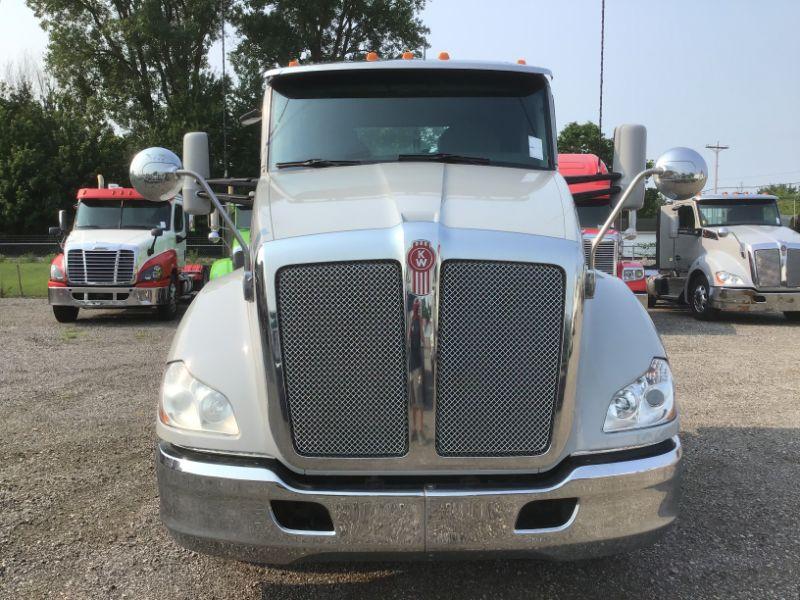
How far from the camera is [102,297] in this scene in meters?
13.0

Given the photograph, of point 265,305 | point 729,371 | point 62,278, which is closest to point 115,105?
point 62,278

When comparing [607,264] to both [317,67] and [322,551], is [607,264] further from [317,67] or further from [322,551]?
[322,551]

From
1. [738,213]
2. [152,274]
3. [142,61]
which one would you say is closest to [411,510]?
[152,274]

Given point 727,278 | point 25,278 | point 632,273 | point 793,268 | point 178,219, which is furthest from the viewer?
point 25,278

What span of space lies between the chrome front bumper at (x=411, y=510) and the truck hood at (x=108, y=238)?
11.2 metres

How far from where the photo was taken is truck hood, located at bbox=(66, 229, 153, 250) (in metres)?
13.0

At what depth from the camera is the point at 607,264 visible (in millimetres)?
11539

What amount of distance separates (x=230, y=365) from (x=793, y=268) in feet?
41.5

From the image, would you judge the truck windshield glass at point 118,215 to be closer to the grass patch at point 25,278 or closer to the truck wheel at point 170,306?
the truck wheel at point 170,306

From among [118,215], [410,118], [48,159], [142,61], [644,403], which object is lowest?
[644,403]

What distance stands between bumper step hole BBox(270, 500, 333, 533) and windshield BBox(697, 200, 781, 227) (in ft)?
43.7

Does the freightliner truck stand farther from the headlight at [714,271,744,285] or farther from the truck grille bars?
the headlight at [714,271,744,285]

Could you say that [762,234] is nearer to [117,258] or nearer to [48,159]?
[117,258]

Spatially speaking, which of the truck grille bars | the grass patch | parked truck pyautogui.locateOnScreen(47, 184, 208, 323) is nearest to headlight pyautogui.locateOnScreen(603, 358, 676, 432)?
the truck grille bars
